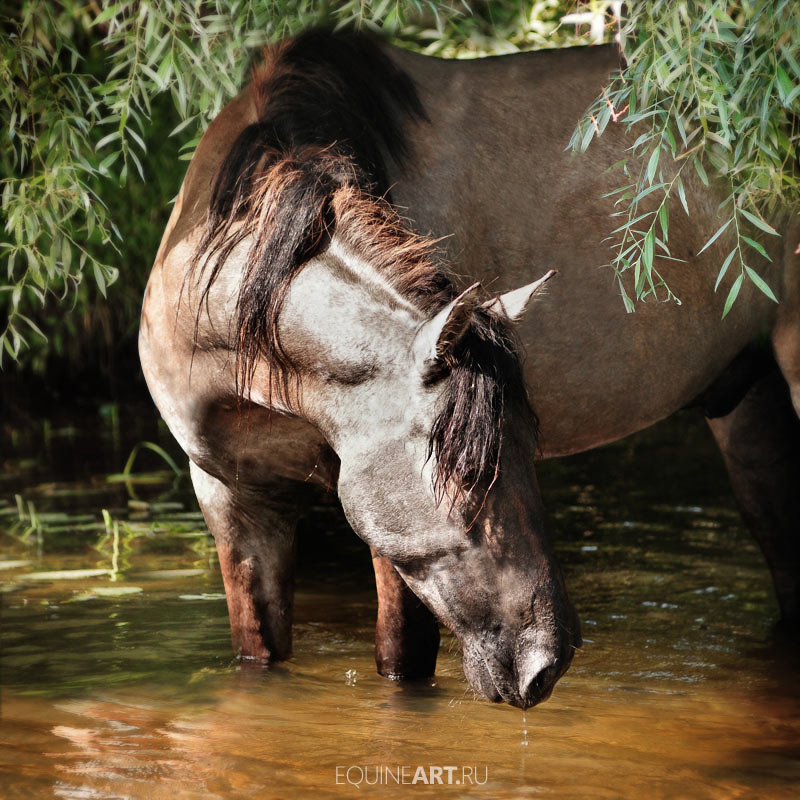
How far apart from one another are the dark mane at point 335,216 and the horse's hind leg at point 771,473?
207 cm

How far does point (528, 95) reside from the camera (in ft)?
14.3

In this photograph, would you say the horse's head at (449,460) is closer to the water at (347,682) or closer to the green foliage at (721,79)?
the water at (347,682)

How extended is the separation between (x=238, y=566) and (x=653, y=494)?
403 cm

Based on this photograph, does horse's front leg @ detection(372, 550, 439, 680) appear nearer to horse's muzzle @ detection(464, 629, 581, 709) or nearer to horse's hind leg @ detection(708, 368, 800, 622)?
horse's muzzle @ detection(464, 629, 581, 709)

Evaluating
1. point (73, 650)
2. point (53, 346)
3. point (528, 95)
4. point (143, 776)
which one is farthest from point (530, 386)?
point (53, 346)

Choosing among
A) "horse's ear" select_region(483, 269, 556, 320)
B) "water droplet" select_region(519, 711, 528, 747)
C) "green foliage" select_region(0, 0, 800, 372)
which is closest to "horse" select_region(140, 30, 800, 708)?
"horse's ear" select_region(483, 269, 556, 320)

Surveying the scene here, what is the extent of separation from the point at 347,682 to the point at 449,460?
1607mm

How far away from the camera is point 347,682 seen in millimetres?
4453

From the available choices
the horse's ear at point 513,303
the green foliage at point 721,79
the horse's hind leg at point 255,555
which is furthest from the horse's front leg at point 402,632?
the horse's ear at point 513,303

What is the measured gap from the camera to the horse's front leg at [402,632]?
436 centimetres

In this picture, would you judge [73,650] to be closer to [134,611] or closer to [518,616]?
[134,611]

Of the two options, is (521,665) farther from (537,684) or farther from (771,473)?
(771,473)

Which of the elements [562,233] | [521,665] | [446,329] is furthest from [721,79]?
[521,665]

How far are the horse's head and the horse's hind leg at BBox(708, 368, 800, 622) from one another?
2.18 metres
